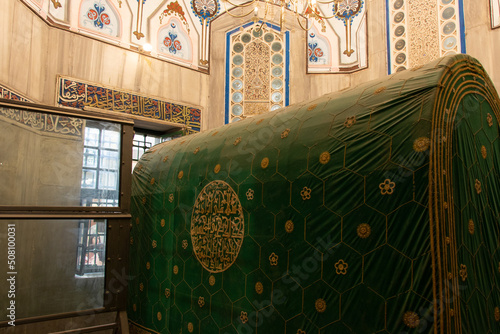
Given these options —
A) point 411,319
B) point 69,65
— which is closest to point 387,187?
point 411,319

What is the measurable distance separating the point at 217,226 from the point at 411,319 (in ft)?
3.52

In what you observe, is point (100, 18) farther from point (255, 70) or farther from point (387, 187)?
point (387, 187)

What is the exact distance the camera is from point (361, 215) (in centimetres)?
138

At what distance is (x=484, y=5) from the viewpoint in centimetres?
398

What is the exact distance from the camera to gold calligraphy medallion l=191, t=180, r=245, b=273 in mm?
1922

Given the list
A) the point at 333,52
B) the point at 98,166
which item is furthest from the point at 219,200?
the point at 333,52

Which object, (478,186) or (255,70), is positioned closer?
(478,186)

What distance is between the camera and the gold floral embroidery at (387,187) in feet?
4.24

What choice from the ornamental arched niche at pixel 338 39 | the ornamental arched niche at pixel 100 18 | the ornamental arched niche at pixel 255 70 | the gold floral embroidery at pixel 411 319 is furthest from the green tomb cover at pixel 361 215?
the ornamental arched niche at pixel 338 39

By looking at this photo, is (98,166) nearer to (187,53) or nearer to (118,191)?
(118,191)

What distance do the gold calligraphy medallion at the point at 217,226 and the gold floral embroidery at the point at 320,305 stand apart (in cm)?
51

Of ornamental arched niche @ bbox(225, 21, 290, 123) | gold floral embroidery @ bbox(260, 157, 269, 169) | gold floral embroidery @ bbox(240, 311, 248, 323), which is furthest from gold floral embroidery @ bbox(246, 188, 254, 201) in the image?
ornamental arched niche @ bbox(225, 21, 290, 123)

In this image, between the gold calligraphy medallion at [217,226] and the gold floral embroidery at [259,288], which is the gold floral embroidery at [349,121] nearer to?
the gold calligraphy medallion at [217,226]

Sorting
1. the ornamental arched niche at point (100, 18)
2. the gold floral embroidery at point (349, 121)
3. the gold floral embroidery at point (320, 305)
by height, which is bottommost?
the gold floral embroidery at point (320, 305)
